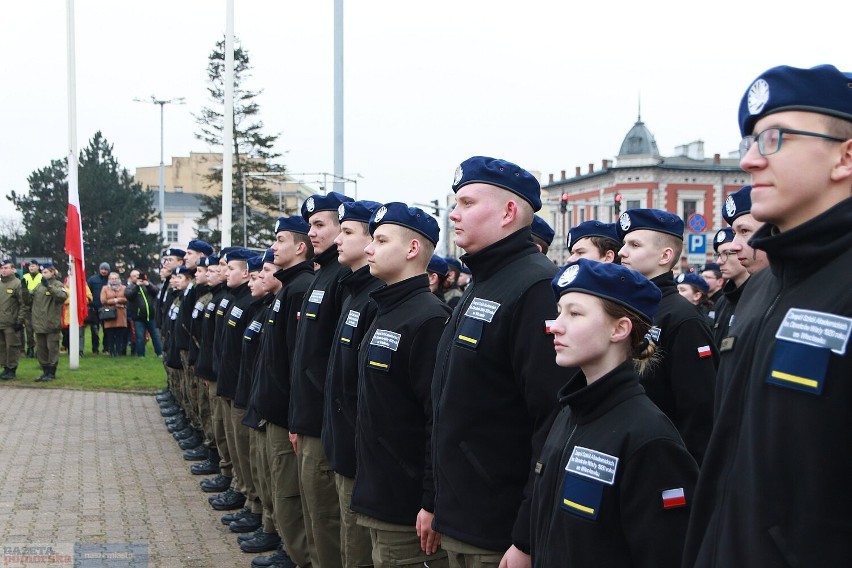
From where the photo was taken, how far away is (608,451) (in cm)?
304

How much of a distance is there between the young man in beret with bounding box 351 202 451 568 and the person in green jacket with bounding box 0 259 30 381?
1526 centimetres

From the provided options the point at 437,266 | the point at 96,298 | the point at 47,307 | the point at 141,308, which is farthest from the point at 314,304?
the point at 96,298

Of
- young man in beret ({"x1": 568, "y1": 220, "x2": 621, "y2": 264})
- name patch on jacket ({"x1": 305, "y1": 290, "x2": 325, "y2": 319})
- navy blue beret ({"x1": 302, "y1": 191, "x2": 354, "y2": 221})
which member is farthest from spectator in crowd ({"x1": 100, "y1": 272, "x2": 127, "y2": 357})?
young man in beret ({"x1": 568, "y1": 220, "x2": 621, "y2": 264})

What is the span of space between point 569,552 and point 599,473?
10.4 inches

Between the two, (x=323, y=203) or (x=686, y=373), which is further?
(x=323, y=203)

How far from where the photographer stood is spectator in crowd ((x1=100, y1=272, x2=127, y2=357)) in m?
22.3

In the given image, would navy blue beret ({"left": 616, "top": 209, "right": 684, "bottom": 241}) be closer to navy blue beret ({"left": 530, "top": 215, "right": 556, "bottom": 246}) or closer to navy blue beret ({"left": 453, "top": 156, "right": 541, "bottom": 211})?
navy blue beret ({"left": 530, "top": 215, "right": 556, "bottom": 246})

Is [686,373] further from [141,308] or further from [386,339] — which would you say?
Result: [141,308]

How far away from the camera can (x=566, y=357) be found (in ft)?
10.7

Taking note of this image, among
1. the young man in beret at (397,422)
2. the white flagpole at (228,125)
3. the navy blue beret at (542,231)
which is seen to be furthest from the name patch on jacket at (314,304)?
the white flagpole at (228,125)

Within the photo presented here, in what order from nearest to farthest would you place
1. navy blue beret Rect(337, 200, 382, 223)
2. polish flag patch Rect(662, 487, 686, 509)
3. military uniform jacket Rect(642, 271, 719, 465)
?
1. polish flag patch Rect(662, 487, 686, 509)
2. military uniform jacket Rect(642, 271, 719, 465)
3. navy blue beret Rect(337, 200, 382, 223)

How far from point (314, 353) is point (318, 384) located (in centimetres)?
21

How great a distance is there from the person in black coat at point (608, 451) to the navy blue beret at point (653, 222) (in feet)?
7.81

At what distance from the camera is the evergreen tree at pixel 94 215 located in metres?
53.9
